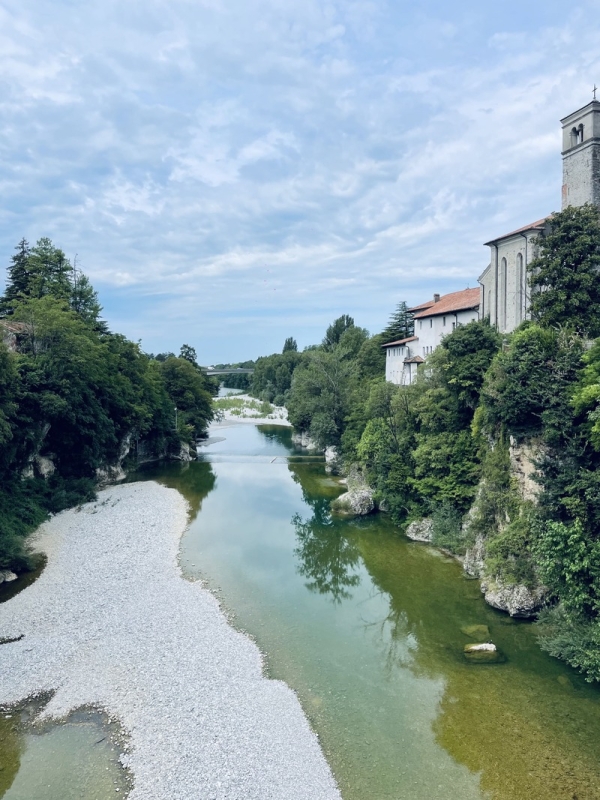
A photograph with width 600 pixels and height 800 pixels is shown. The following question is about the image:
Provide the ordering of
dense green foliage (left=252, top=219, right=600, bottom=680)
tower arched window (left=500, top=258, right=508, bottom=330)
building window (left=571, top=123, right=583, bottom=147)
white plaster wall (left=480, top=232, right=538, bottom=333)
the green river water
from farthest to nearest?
tower arched window (left=500, top=258, right=508, bottom=330) < white plaster wall (left=480, top=232, right=538, bottom=333) < building window (left=571, top=123, right=583, bottom=147) < dense green foliage (left=252, top=219, right=600, bottom=680) < the green river water

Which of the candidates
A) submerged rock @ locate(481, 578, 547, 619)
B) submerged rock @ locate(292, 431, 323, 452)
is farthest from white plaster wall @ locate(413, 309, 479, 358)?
submerged rock @ locate(481, 578, 547, 619)

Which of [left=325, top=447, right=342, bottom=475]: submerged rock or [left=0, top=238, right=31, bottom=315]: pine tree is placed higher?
[left=0, top=238, right=31, bottom=315]: pine tree

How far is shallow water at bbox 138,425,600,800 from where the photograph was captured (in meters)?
10.9

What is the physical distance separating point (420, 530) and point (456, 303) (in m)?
20.2

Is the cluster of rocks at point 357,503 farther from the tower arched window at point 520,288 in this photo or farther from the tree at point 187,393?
the tree at point 187,393

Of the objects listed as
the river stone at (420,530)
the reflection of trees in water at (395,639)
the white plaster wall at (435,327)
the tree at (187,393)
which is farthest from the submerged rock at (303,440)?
the reflection of trees in water at (395,639)

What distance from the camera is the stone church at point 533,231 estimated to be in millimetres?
28156

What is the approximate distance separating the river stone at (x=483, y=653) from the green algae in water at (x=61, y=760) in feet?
32.2

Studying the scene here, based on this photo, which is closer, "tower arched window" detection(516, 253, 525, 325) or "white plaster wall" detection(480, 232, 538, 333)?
"white plaster wall" detection(480, 232, 538, 333)

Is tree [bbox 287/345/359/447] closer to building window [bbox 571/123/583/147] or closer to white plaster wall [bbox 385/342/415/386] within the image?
white plaster wall [bbox 385/342/415/386]

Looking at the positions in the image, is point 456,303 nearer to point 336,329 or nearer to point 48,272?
point 48,272

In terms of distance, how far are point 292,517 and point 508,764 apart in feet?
65.7

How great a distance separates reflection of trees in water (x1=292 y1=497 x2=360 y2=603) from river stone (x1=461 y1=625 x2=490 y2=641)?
15.7ft

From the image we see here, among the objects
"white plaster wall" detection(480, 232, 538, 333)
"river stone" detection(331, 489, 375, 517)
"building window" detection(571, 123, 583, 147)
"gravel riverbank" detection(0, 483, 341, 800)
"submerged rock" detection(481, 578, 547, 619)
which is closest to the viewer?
"gravel riverbank" detection(0, 483, 341, 800)
